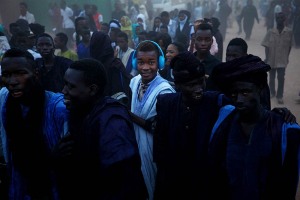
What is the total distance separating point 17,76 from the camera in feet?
7.31

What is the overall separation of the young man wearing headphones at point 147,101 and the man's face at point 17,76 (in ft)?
3.43

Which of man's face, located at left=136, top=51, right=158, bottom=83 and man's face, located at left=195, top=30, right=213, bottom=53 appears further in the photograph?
man's face, located at left=195, top=30, right=213, bottom=53

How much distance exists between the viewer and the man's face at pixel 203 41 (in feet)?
13.1

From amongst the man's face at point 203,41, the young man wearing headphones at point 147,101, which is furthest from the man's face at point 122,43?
the young man wearing headphones at point 147,101

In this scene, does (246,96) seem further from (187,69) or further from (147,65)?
(147,65)

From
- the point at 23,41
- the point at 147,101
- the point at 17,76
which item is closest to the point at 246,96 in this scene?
the point at 147,101

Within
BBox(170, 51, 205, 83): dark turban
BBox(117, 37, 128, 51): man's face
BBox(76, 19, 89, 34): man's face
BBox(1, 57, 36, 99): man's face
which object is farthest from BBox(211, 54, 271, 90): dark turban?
BBox(76, 19, 89, 34): man's face

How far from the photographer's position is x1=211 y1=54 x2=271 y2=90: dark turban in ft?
6.45

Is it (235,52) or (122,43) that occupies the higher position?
(122,43)

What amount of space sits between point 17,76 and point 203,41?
8.28 ft

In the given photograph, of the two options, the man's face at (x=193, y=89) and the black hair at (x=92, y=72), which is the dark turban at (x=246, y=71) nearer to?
the man's face at (x=193, y=89)

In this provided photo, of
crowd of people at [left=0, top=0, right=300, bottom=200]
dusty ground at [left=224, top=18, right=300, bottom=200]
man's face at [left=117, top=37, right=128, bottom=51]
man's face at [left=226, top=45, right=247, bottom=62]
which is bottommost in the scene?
dusty ground at [left=224, top=18, right=300, bottom=200]

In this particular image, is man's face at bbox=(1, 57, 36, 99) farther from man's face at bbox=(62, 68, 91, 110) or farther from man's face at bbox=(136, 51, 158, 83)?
man's face at bbox=(136, 51, 158, 83)

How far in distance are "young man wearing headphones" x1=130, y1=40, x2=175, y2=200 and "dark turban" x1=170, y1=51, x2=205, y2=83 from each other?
0.58 meters
